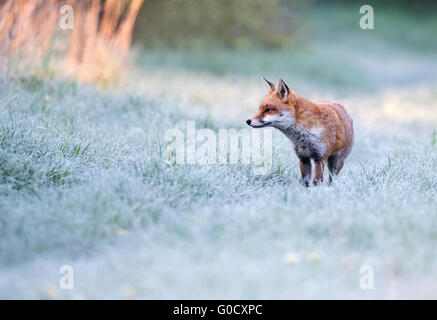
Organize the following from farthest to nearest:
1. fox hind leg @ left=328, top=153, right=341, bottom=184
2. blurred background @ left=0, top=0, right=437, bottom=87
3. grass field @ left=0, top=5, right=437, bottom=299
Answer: blurred background @ left=0, top=0, right=437, bottom=87, fox hind leg @ left=328, top=153, right=341, bottom=184, grass field @ left=0, top=5, right=437, bottom=299

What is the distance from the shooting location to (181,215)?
3969 mm

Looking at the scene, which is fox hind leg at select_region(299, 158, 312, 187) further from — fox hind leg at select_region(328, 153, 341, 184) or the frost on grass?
fox hind leg at select_region(328, 153, 341, 184)

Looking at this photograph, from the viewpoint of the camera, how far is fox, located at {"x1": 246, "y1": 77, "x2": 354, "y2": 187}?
15.7 feet

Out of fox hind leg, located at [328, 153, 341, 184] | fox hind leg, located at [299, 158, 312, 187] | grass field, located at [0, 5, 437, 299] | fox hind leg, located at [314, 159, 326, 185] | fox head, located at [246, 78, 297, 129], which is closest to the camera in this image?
grass field, located at [0, 5, 437, 299]

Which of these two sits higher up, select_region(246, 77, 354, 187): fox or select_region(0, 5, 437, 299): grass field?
select_region(246, 77, 354, 187): fox

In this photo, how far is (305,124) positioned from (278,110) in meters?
0.31

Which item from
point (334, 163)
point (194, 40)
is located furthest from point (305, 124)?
point (194, 40)

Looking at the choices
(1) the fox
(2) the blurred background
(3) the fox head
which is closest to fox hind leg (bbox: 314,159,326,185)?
(1) the fox

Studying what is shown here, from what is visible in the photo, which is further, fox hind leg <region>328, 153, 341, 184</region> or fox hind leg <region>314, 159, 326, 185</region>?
fox hind leg <region>328, 153, 341, 184</region>

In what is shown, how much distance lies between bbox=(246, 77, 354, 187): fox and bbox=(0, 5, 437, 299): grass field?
11.6 inches

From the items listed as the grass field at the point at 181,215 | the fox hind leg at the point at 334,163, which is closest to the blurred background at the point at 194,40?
the grass field at the point at 181,215

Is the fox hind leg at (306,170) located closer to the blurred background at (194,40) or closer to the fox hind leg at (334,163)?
the fox hind leg at (334,163)

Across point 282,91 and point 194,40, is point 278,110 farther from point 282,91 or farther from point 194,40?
point 194,40

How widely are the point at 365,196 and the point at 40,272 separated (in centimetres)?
271
